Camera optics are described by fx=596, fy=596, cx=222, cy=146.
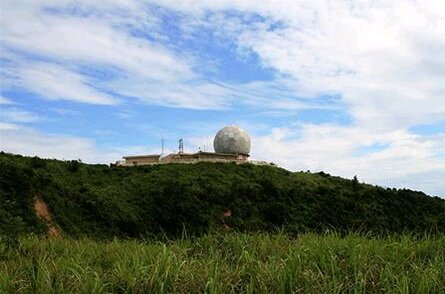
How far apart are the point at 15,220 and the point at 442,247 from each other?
14257 mm

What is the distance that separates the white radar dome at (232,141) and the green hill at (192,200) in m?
4.34

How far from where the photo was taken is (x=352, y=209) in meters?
29.2

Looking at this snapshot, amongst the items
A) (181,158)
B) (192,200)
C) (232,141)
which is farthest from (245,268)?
(232,141)

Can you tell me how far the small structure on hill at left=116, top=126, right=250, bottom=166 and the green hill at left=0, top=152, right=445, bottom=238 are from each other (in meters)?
2.76

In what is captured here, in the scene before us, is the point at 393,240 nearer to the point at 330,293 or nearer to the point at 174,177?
the point at 330,293

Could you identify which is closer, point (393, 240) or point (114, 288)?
point (114, 288)

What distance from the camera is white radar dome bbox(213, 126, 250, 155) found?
39.7m

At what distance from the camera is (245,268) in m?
5.45

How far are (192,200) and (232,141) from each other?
13.9 metres

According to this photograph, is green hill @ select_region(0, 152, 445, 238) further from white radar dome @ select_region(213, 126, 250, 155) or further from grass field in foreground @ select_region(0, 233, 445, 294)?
grass field in foreground @ select_region(0, 233, 445, 294)

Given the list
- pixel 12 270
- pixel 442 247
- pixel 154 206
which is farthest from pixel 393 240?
pixel 154 206

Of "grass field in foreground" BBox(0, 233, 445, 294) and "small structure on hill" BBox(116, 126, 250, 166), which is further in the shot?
"small structure on hill" BBox(116, 126, 250, 166)

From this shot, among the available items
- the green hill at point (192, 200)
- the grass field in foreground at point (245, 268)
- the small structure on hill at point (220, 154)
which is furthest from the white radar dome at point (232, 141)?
the grass field in foreground at point (245, 268)

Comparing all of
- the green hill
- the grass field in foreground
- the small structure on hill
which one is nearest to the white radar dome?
the small structure on hill
